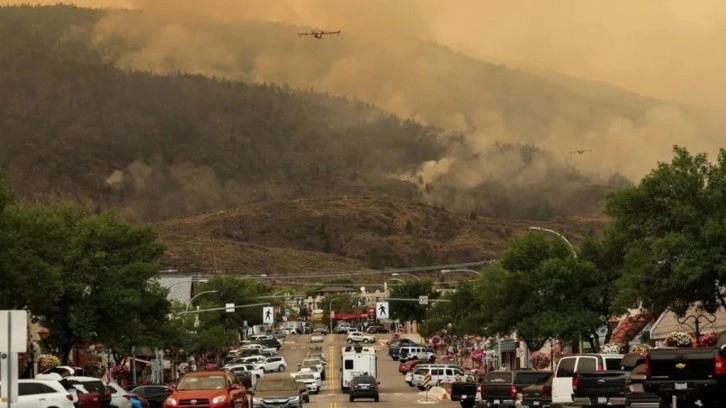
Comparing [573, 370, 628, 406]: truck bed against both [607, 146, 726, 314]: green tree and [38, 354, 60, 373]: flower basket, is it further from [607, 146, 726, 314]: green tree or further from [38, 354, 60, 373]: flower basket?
[38, 354, 60, 373]: flower basket

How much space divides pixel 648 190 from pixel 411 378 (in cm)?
4889

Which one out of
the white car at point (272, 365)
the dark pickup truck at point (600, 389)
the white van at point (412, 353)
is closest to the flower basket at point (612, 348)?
the dark pickup truck at point (600, 389)

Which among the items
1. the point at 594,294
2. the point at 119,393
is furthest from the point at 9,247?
the point at 594,294

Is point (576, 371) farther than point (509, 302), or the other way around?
point (509, 302)

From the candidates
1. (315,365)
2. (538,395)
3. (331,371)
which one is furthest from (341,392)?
(538,395)

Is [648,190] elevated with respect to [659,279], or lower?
elevated

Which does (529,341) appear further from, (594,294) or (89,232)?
(89,232)

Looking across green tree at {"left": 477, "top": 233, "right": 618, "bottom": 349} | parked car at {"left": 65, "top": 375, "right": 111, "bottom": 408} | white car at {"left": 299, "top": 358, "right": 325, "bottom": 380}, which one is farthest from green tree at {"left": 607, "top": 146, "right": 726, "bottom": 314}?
white car at {"left": 299, "top": 358, "right": 325, "bottom": 380}

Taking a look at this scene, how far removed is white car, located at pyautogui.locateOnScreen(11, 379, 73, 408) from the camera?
41.2 m

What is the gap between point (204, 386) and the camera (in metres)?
42.7

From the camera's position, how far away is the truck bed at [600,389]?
4375 cm

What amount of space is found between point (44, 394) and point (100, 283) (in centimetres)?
3804

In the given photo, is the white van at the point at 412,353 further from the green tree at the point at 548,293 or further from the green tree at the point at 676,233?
the green tree at the point at 676,233

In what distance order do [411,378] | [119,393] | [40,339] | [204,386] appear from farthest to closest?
[411,378], [40,339], [119,393], [204,386]
